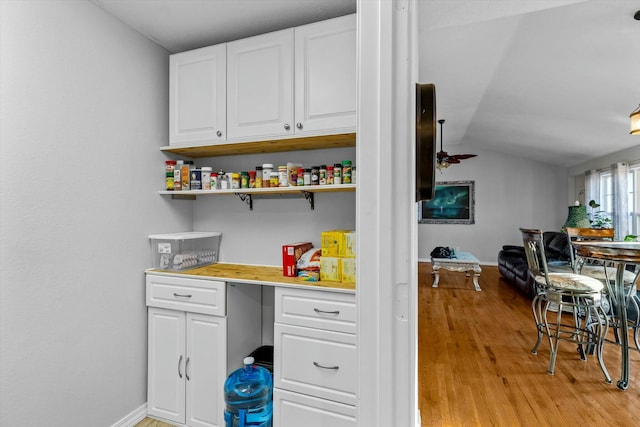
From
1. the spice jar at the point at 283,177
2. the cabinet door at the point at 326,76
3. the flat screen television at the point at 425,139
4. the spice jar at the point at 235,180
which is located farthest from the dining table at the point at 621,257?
the spice jar at the point at 235,180

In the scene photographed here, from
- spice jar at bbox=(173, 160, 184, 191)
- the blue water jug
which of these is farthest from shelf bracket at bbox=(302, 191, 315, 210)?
the blue water jug

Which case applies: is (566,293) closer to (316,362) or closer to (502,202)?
(316,362)

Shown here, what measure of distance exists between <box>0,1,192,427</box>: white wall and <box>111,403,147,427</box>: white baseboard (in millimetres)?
36

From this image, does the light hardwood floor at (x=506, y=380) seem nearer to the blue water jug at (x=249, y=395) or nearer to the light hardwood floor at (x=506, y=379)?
the light hardwood floor at (x=506, y=379)

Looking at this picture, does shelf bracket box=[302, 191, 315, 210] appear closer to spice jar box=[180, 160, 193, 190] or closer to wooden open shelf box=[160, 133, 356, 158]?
wooden open shelf box=[160, 133, 356, 158]

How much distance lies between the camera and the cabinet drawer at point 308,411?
155cm

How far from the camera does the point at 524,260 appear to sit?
4.76 m

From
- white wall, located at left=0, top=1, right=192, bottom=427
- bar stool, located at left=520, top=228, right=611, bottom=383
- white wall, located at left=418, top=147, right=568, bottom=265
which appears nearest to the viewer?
white wall, located at left=0, top=1, right=192, bottom=427

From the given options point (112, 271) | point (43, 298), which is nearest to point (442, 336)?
point (112, 271)

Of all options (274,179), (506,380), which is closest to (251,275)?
(274,179)

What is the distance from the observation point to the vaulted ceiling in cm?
180

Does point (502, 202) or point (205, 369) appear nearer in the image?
point (205, 369)

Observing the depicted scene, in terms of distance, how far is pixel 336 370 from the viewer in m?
1.56

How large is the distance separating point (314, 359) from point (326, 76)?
151 cm
